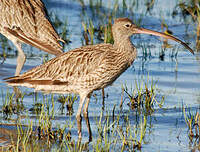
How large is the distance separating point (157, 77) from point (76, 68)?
309 cm

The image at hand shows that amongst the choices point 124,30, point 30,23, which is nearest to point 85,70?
point 124,30

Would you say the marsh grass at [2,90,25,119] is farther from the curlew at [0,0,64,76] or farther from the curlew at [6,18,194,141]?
the curlew at [0,0,64,76]

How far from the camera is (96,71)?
704 cm

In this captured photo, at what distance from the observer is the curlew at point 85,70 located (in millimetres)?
7062

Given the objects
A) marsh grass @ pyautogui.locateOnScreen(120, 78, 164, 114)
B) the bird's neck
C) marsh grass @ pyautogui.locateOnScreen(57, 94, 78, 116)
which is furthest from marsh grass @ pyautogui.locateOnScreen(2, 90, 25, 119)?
the bird's neck

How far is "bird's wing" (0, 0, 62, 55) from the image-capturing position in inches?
357

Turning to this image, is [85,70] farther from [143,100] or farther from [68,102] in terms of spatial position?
[143,100]

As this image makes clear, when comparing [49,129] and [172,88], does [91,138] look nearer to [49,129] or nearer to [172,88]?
[49,129]

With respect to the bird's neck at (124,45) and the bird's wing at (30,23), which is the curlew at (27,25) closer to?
the bird's wing at (30,23)

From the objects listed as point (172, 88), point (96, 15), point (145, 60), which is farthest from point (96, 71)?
point (96, 15)

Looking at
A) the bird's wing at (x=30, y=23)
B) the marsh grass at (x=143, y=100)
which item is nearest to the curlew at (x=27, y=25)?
the bird's wing at (x=30, y=23)

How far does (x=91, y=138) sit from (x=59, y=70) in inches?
43.8

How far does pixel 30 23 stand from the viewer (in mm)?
9391

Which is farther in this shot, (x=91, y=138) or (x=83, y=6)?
(x=83, y=6)
